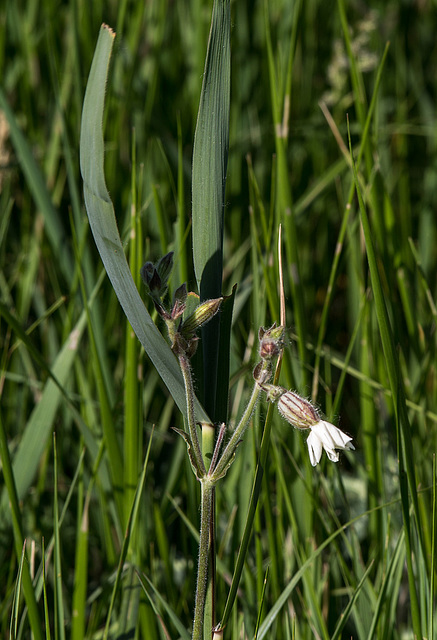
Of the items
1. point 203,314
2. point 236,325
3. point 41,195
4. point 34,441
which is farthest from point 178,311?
point 41,195

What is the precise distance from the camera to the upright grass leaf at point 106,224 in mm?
716

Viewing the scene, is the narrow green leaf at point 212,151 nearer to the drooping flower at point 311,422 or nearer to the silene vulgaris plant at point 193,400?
the silene vulgaris plant at point 193,400

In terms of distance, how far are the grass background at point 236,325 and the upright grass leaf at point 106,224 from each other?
194 millimetres

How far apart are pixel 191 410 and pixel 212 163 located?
30 cm

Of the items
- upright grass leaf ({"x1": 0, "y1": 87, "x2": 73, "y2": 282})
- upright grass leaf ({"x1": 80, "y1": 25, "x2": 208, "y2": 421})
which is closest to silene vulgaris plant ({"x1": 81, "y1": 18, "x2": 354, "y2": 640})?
upright grass leaf ({"x1": 80, "y1": 25, "x2": 208, "y2": 421})

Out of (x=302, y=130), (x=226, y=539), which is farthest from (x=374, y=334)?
(x=302, y=130)

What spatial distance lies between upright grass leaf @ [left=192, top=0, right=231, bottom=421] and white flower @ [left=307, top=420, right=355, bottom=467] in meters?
0.13

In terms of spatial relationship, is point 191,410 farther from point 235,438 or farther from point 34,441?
point 34,441

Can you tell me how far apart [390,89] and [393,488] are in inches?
73.3

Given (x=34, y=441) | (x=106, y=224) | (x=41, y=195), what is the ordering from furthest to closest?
1. (x=41, y=195)
2. (x=34, y=441)
3. (x=106, y=224)

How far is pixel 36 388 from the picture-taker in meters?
1.48

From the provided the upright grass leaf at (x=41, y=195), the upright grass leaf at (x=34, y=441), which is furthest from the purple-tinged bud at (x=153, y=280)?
the upright grass leaf at (x=41, y=195)

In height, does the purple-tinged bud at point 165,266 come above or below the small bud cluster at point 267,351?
above

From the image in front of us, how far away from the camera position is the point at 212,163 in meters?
0.78
